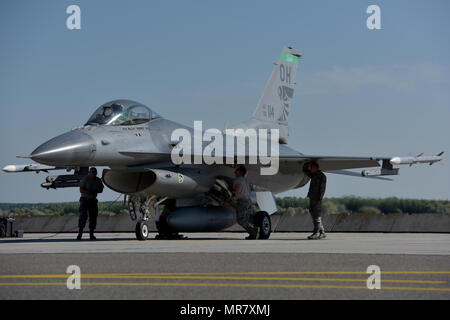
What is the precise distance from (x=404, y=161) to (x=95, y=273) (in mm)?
11597

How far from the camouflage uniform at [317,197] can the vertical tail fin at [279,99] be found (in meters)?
5.30

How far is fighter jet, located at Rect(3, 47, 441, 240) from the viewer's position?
15.1 metres

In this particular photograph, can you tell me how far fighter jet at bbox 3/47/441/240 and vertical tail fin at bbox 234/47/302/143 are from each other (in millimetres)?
2281

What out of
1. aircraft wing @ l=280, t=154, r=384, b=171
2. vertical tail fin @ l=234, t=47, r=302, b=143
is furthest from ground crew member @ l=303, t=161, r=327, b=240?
vertical tail fin @ l=234, t=47, r=302, b=143

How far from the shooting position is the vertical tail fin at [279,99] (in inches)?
860

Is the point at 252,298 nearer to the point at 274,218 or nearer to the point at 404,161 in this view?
the point at 404,161

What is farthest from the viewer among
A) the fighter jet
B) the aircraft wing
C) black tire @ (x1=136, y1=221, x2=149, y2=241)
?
the aircraft wing

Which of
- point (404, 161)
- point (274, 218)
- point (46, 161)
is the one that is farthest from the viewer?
point (274, 218)

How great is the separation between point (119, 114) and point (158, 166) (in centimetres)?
149

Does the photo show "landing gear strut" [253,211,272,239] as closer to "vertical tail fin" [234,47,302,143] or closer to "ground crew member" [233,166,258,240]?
"ground crew member" [233,166,258,240]
